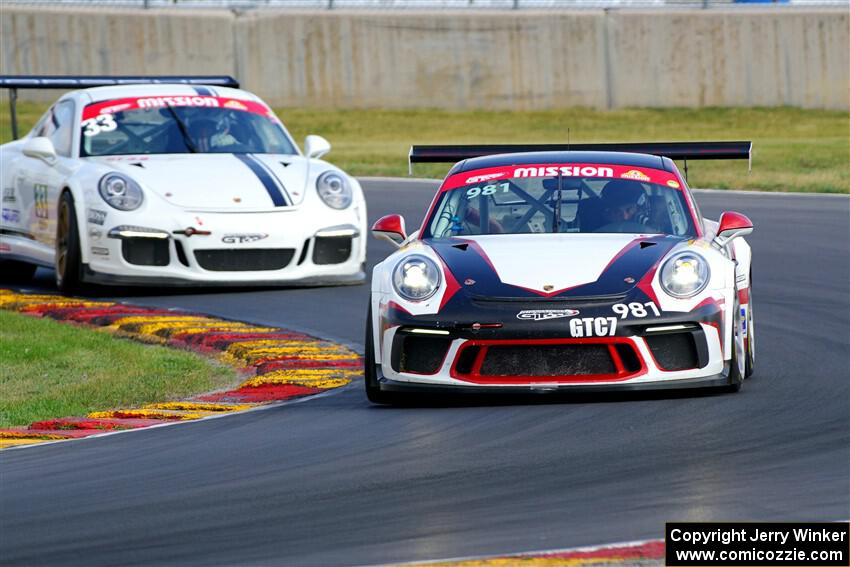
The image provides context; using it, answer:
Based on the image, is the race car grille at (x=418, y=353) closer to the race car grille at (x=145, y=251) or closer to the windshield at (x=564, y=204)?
the windshield at (x=564, y=204)

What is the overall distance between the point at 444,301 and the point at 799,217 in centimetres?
890

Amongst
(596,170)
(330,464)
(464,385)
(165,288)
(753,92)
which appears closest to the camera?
(330,464)

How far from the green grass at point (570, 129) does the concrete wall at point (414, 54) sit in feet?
0.91

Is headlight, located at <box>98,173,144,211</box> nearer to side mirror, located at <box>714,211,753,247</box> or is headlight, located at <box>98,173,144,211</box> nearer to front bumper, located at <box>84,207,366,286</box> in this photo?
front bumper, located at <box>84,207,366,286</box>

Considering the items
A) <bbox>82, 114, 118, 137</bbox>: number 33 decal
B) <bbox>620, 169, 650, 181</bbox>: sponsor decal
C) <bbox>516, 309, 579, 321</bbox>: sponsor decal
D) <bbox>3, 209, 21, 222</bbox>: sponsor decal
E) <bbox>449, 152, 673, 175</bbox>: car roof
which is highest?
<bbox>82, 114, 118, 137</bbox>: number 33 decal

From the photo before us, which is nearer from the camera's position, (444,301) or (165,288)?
(444,301)

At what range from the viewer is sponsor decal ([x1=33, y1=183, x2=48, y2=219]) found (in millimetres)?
13594

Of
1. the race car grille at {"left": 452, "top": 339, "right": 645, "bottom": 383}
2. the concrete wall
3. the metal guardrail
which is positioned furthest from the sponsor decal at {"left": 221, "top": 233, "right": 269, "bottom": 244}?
the metal guardrail

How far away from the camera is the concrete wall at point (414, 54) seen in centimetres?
2972

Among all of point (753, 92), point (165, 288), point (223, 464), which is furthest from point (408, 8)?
point (223, 464)

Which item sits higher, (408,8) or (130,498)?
(408,8)

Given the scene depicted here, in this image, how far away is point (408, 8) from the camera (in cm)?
3097

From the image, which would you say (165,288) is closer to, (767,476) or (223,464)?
(223,464)

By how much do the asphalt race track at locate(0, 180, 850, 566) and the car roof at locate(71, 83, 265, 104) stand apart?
5713 mm
